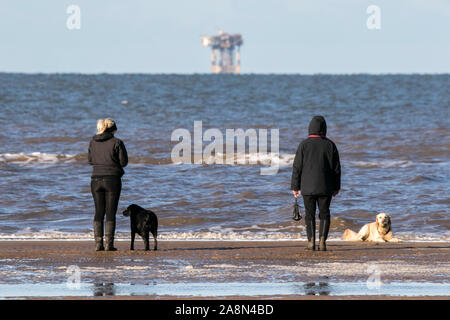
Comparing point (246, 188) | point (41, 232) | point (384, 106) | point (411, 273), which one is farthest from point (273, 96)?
point (411, 273)

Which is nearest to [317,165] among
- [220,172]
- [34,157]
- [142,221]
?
[142,221]

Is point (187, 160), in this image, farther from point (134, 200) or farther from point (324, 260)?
point (324, 260)

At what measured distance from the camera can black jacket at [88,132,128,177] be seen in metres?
11.2

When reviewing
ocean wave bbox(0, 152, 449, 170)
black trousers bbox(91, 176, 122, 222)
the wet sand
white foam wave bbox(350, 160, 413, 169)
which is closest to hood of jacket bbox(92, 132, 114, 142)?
black trousers bbox(91, 176, 122, 222)

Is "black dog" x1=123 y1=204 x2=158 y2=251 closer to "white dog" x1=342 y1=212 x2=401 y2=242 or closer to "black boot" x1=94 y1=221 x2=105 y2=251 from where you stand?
"black boot" x1=94 y1=221 x2=105 y2=251

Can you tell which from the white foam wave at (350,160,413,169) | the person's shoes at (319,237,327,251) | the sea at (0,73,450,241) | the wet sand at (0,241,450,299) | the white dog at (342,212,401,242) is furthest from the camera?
the white foam wave at (350,160,413,169)

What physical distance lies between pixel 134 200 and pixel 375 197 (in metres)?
4.81

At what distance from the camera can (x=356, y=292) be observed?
802cm

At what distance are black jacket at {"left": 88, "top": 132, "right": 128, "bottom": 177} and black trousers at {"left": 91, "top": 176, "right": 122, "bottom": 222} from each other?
3.9 inches

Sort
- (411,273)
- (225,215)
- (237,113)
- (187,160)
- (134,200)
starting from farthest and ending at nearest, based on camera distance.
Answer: (237,113)
(187,160)
(134,200)
(225,215)
(411,273)

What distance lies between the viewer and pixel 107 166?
11.2 m

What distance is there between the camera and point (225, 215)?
53.1 ft
